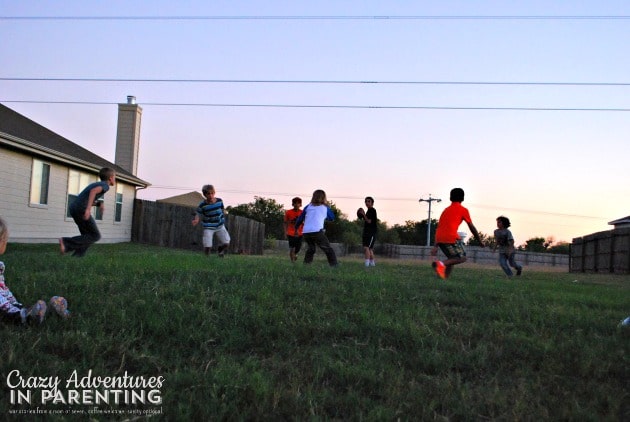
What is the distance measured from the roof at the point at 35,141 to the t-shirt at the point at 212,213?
24.2 feet

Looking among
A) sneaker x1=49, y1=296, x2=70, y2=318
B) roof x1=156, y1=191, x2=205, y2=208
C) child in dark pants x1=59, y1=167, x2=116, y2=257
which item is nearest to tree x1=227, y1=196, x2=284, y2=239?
roof x1=156, y1=191, x2=205, y2=208

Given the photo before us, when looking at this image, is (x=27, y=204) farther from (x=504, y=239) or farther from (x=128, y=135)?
(x=504, y=239)

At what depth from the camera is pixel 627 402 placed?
315 centimetres

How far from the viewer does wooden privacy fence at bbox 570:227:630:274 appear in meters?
18.0

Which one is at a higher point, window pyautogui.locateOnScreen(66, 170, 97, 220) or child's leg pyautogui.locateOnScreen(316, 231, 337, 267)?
window pyautogui.locateOnScreen(66, 170, 97, 220)

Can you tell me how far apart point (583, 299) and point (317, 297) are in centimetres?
321

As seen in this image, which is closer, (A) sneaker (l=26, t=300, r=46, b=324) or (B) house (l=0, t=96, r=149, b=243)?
(A) sneaker (l=26, t=300, r=46, b=324)

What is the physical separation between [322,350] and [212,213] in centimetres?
812

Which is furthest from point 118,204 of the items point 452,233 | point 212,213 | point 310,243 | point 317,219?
point 452,233

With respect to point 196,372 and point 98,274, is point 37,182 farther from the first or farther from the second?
point 196,372

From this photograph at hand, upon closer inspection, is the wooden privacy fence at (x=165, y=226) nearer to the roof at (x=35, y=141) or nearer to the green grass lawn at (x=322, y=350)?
the roof at (x=35, y=141)

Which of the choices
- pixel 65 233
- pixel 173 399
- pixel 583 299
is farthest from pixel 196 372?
pixel 65 233

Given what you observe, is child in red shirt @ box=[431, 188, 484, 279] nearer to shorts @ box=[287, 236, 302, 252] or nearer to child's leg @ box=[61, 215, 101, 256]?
shorts @ box=[287, 236, 302, 252]

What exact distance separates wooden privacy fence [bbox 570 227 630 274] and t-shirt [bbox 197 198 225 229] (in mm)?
13456
